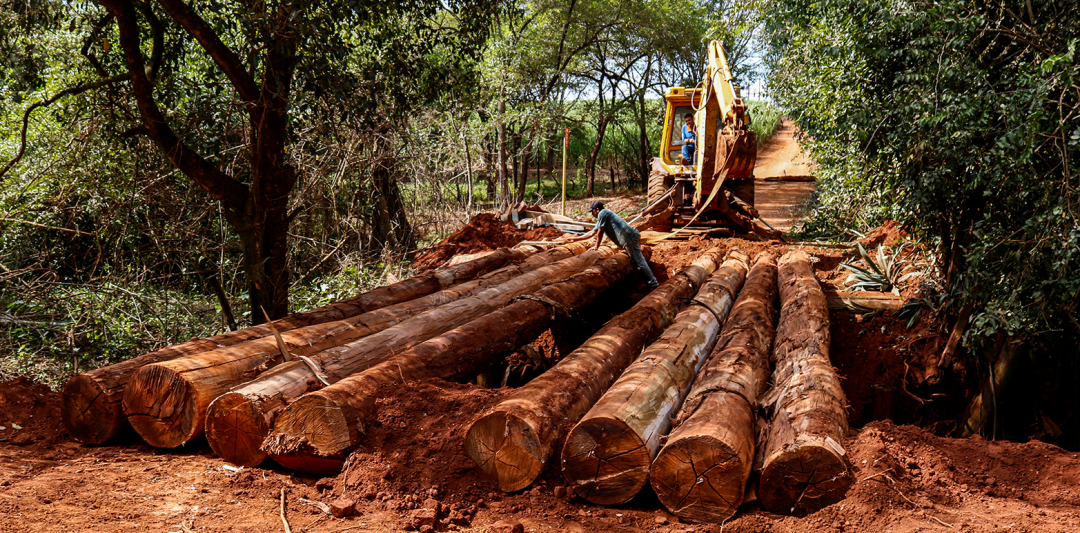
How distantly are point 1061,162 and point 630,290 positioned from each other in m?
4.91

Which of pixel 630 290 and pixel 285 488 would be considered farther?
pixel 630 290

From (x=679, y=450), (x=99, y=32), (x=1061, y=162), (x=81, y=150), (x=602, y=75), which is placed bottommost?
(x=679, y=450)

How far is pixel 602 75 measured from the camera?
2258 cm

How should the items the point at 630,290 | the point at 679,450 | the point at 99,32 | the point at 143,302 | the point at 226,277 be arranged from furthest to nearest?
1. the point at 226,277
2. the point at 630,290
3. the point at 143,302
4. the point at 99,32
5. the point at 679,450

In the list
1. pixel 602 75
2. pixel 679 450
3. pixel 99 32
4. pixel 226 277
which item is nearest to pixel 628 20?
pixel 602 75

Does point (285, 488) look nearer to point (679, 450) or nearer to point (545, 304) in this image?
point (679, 450)

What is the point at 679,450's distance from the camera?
9.98ft

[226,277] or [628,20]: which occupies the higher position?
[628,20]

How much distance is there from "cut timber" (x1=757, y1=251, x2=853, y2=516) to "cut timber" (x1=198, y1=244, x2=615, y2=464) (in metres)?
2.51

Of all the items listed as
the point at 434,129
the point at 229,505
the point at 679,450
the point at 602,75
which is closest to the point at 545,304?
the point at 679,450

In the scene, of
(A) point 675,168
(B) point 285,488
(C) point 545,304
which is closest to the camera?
(B) point 285,488

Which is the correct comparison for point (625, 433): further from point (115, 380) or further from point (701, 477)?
point (115, 380)

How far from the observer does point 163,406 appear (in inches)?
146

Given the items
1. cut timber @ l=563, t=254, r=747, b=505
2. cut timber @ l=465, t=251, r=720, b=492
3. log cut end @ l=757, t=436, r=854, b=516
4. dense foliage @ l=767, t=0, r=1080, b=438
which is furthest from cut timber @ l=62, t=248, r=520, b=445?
dense foliage @ l=767, t=0, r=1080, b=438
